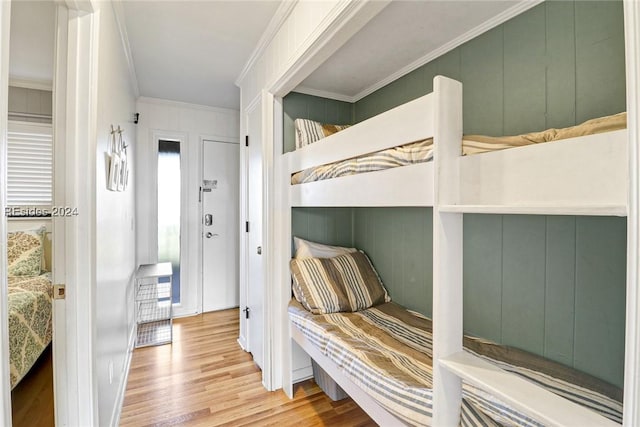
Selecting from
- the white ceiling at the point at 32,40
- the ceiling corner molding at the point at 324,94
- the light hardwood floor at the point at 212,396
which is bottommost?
the light hardwood floor at the point at 212,396

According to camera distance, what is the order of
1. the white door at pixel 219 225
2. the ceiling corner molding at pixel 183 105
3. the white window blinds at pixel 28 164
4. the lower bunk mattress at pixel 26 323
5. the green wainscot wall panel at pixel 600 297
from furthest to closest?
the white door at pixel 219 225 < the ceiling corner molding at pixel 183 105 < the white window blinds at pixel 28 164 < the lower bunk mattress at pixel 26 323 < the green wainscot wall panel at pixel 600 297

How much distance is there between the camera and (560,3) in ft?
4.57

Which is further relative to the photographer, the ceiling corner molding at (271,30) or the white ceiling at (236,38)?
the ceiling corner molding at (271,30)

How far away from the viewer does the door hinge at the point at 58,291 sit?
3.79 feet

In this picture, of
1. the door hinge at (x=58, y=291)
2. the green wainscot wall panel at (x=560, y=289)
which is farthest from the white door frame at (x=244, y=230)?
the green wainscot wall panel at (x=560, y=289)

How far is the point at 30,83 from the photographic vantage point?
8.65 ft

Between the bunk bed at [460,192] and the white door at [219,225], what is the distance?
8.65ft

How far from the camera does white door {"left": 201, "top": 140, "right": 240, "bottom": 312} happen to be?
3.73 m

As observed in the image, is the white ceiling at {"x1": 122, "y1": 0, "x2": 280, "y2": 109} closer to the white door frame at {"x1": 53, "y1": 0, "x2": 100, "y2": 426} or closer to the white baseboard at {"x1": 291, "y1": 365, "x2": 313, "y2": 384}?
the white door frame at {"x1": 53, "y1": 0, "x2": 100, "y2": 426}

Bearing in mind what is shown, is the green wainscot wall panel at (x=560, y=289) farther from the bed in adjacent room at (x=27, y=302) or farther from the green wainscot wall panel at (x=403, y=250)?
the bed in adjacent room at (x=27, y=302)

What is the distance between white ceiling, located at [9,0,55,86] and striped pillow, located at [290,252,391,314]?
7.15ft

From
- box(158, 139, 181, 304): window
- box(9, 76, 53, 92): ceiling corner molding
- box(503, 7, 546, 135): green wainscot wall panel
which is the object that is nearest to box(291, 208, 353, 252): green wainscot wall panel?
box(503, 7, 546, 135): green wainscot wall panel


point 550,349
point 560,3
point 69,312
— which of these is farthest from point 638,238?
point 69,312

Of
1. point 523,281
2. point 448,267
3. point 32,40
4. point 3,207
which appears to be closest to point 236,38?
point 32,40
